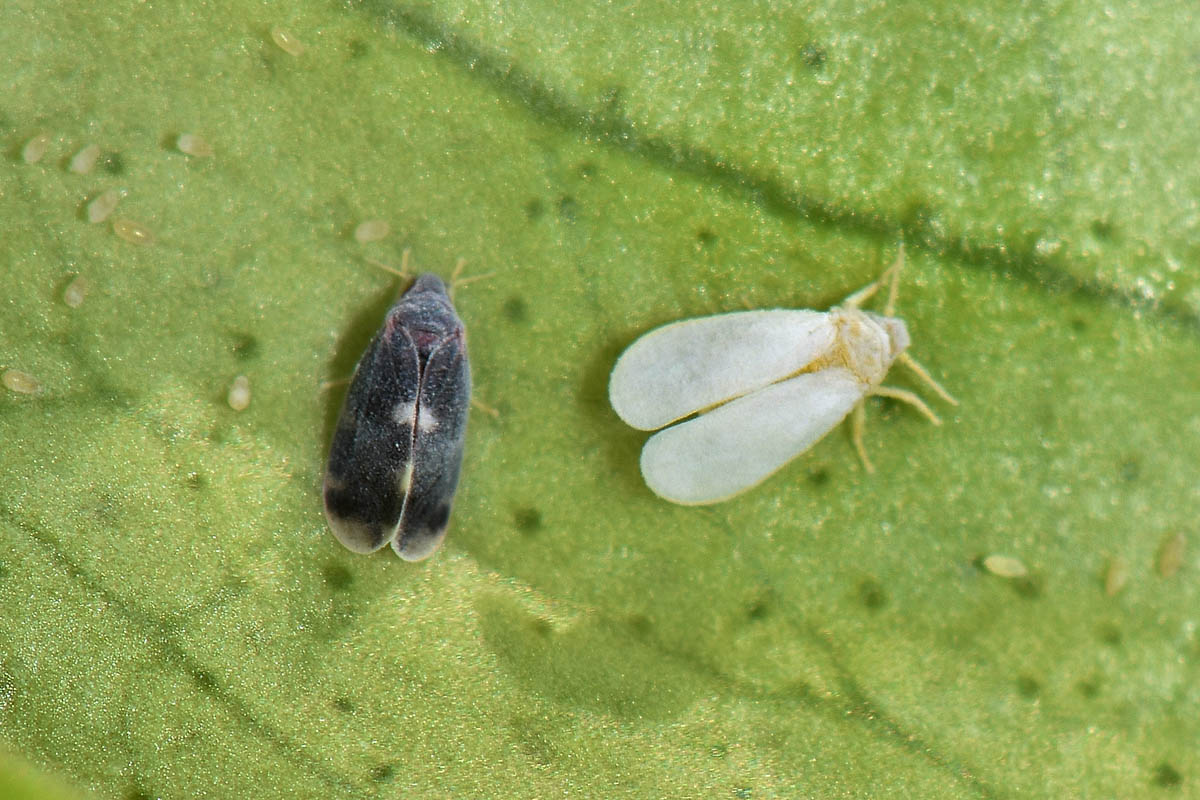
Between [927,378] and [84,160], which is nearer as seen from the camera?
[84,160]

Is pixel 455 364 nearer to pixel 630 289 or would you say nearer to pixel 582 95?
pixel 630 289

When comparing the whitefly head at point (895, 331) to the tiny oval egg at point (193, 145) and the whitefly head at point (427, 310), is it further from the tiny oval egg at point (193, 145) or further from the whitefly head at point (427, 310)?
the tiny oval egg at point (193, 145)

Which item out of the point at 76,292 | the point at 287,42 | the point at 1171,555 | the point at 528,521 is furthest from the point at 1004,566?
the point at 76,292

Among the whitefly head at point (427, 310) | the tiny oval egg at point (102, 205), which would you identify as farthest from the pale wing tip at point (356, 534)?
the tiny oval egg at point (102, 205)

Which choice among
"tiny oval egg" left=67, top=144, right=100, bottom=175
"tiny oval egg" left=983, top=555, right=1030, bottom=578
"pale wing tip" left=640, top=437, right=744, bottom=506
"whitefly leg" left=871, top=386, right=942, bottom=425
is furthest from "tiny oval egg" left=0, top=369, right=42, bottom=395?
"tiny oval egg" left=983, top=555, right=1030, bottom=578

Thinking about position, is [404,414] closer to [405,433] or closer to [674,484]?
[405,433]

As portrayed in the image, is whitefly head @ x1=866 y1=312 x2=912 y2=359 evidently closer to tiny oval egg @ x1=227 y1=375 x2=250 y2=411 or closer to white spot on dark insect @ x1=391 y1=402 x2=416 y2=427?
white spot on dark insect @ x1=391 y1=402 x2=416 y2=427
